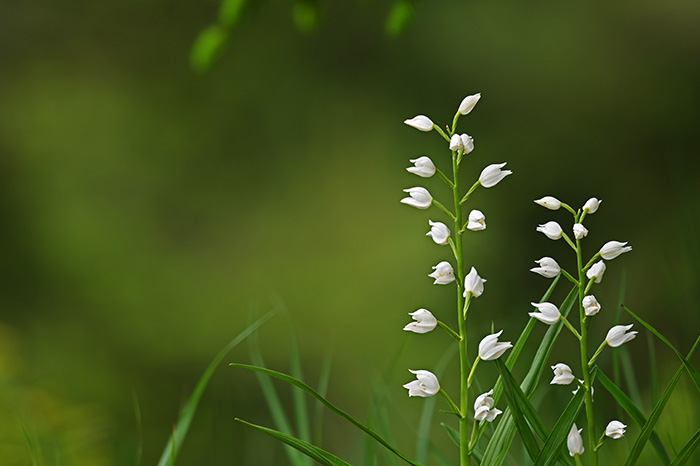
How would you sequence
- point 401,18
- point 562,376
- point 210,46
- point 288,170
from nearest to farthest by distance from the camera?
point 562,376 → point 401,18 → point 210,46 → point 288,170

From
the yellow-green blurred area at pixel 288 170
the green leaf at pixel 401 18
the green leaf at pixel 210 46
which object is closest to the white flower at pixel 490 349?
the green leaf at pixel 401 18

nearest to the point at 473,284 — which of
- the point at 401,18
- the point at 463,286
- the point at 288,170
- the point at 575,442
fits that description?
the point at 463,286

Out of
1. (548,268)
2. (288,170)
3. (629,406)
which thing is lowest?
(288,170)

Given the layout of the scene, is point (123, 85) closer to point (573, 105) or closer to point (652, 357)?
point (573, 105)

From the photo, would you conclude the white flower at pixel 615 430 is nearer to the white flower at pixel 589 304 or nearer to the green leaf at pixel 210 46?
the white flower at pixel 589 304

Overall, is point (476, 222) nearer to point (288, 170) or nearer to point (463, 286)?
point (463, 286)

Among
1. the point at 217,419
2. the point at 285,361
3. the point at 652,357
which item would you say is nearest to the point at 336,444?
the point at 285,361

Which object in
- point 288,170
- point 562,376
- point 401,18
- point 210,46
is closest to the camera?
point 562,376
